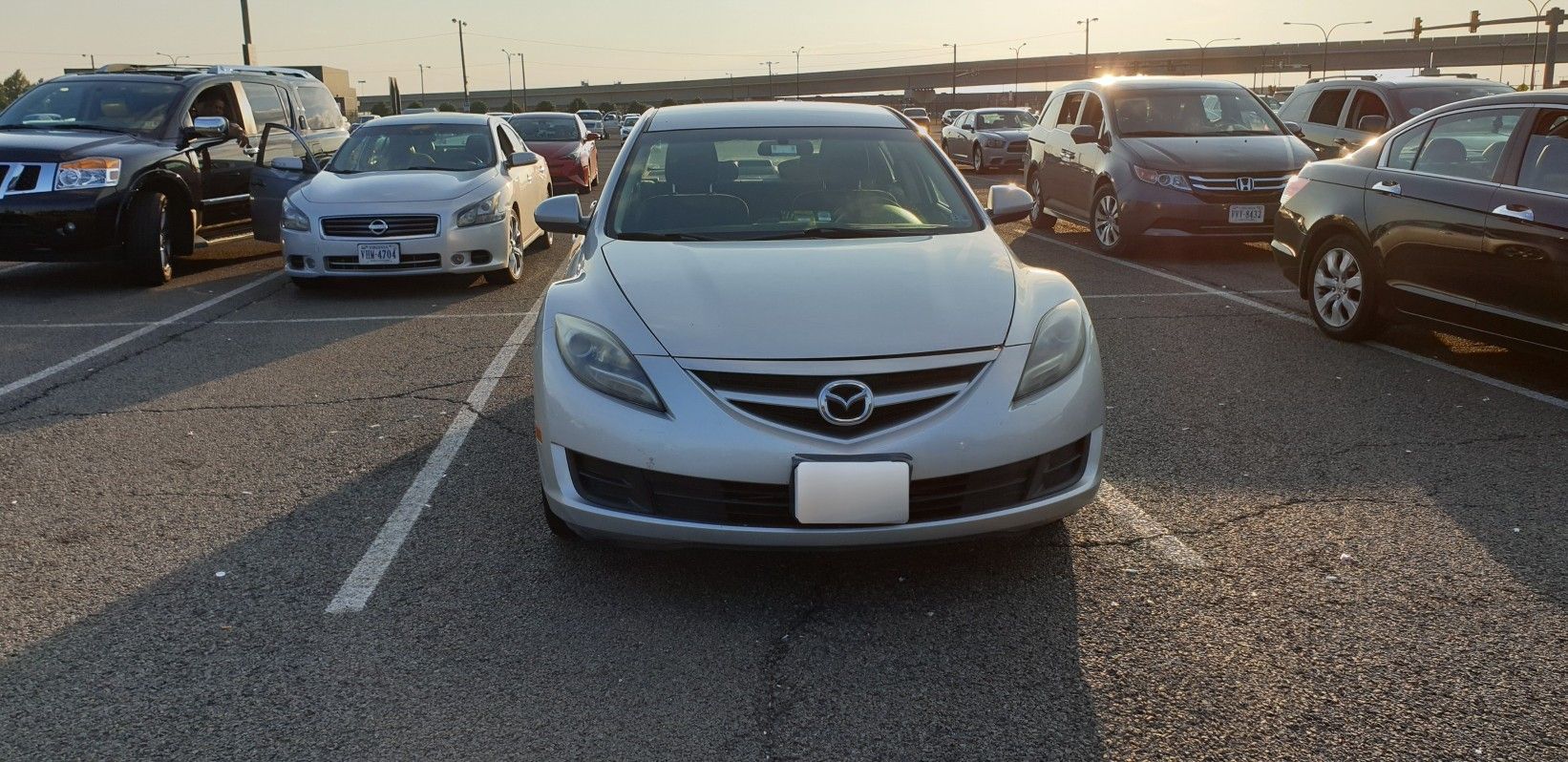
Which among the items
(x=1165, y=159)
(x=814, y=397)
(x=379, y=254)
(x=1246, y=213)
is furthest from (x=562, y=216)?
(x=1246, y=213)

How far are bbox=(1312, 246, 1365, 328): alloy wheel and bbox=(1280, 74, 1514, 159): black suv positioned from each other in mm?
4932

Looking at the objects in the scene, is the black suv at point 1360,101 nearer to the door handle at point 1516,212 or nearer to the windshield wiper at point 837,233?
the door handle at point 1516,212

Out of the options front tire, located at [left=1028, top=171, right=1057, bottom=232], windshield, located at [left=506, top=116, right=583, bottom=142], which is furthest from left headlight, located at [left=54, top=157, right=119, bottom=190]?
windshield, located at [left=506, top=116, right=583, bottom=142]

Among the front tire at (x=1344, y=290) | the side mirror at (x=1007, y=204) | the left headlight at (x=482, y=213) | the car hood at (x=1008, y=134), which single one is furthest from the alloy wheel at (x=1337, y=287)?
the car hood at (x=1008, y=134)

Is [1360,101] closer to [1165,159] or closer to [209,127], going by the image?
[1165,159]

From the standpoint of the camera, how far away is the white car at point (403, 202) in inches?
378

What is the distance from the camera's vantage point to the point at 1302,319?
8359mm

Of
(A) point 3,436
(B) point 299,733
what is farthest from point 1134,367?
(A) point 3,436

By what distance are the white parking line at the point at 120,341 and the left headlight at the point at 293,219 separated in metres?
0.85

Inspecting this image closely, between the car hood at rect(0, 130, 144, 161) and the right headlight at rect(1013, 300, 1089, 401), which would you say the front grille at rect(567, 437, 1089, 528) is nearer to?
the right headlight at rect(1013, 300, 1089, 401)

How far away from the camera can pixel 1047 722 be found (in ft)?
9.68

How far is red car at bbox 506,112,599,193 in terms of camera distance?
19.7 metres

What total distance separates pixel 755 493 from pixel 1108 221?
9.33 metres

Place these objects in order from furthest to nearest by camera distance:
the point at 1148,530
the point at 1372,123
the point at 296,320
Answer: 1. the point at 1372,123
2. the point at 296,320
3. the point at 1148,530
